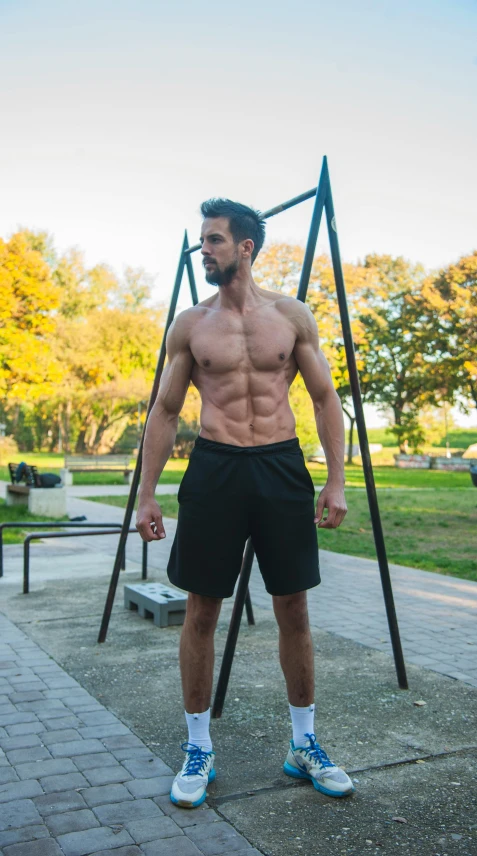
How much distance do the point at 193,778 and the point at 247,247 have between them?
2.04m

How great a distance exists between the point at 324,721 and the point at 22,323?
12.1 metres

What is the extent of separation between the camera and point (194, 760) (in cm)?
300

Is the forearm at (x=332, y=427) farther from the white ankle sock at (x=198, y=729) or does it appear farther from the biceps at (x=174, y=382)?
the white ankle sock at (x=198, y=729)

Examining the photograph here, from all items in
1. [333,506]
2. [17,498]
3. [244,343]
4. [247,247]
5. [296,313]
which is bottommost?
[17,498]

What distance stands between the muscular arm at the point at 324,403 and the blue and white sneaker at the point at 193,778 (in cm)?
101

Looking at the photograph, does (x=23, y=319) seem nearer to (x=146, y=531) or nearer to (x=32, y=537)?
(x=32, y=537)

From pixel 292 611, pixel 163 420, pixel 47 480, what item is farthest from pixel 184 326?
pixel 47 480

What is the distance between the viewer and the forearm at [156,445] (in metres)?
3.20

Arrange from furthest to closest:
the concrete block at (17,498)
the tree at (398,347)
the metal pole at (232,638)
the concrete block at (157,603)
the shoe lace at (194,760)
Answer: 1. the tree at (398,347)
2. the concrete block at (17,498)
3. the concrete block at (157,603)
4. the metal pole at (232,638)
5. the shoe lace at (194,760)

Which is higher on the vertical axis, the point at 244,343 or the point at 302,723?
the point at 244,343

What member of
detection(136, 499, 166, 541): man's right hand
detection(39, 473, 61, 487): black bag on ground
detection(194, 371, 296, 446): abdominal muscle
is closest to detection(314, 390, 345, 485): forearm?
detection(194, 371, 296, 446): abdominal muscle

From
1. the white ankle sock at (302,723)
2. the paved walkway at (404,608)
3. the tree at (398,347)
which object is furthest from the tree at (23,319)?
the tree at (398,347)

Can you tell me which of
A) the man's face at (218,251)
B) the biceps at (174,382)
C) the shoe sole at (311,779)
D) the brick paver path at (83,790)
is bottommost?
the brick paver path at (83,790)

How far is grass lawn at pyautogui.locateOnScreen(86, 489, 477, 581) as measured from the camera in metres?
9.30
